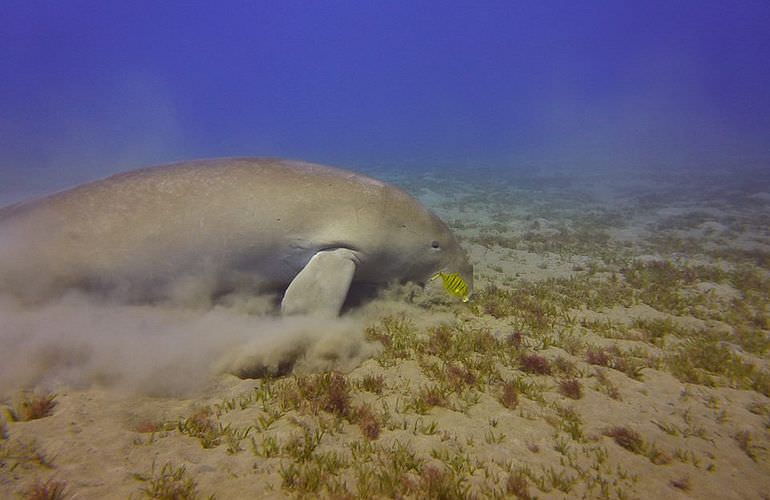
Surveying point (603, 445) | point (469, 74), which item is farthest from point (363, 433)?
point (469, 74)

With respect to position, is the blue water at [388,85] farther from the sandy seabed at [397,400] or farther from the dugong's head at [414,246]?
the dugong's head at [414,246]

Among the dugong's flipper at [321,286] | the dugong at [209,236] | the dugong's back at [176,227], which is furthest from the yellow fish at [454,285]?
the dugong's flipper at [321,286]

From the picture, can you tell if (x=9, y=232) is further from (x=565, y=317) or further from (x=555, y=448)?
(x=565, y=317)

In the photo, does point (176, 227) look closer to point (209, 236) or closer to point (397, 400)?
point (209, 236)

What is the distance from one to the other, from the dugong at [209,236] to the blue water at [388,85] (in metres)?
17.5

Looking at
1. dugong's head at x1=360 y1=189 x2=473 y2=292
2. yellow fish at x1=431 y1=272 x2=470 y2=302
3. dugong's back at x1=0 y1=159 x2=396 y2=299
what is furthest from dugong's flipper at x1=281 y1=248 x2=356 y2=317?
yellow fish at x1=431 y1=272 x2=470 y2=302

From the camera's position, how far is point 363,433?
2436 millimetres

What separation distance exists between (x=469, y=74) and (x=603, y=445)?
184788 millimetres

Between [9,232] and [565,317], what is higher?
[9,232]

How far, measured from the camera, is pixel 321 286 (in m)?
3.61

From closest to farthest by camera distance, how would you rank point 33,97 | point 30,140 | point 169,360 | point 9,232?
point 169,360 → point 9,232 → point 30,140 → point 33,97

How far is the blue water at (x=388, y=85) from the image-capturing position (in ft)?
155

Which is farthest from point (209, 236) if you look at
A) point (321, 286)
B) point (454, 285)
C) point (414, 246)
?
point (454, 285)

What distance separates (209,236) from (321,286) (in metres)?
1.33
